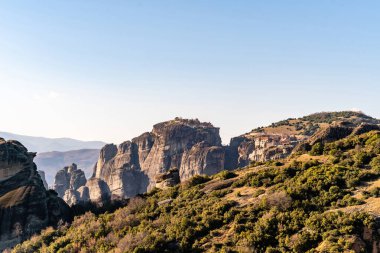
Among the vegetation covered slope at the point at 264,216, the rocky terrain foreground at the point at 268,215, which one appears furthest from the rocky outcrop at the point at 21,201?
the rocky terrain foreground at the point at 268,215

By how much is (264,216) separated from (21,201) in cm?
6232

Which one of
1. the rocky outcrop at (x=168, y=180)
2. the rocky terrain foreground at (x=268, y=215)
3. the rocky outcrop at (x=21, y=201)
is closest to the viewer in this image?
the rocky terrain foreground at (x=268, y=215)

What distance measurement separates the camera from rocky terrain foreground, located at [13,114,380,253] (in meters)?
34.2

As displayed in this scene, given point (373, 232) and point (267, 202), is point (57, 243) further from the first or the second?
point (373, 232)

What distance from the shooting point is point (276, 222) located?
1526 inches

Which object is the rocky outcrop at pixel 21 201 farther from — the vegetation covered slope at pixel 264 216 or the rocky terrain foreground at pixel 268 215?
the rocky terrain foreground at pixel 268 215

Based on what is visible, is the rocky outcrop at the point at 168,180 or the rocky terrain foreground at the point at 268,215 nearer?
the rocky terrain foreground at the point at 268,215

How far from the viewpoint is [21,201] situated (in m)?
83.4

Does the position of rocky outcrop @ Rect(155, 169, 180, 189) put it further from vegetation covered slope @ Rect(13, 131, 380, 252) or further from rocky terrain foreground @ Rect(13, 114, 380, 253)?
vegetation covered slope @ Rect(13, 131, 380, 252)

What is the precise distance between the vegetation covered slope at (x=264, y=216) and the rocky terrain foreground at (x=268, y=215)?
91 millimetres

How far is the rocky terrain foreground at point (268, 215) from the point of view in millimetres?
34188

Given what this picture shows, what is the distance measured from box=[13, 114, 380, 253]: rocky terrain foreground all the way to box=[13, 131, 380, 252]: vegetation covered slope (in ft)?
0.30

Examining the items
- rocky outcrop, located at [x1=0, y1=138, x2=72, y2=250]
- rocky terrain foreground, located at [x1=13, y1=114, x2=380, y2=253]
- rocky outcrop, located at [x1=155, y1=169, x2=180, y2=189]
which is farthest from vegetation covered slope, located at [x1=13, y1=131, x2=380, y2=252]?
rocky outcrop, located at [x1=0, y1=138, x2=72, y2=250]

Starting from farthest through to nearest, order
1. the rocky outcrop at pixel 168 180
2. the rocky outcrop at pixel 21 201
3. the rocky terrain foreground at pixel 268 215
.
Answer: the rocky outcrop at pixel 168 180, the rocky outcrop at pixel 21 201, the rocky terrain foreground at pixel 268 215
